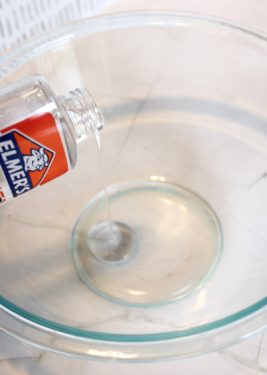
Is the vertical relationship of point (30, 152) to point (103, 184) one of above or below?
above

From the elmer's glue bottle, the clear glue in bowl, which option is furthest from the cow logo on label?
the clear glue in bowl

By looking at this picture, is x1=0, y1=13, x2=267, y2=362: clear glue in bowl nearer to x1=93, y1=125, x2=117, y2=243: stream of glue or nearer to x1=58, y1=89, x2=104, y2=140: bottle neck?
x1=93, y1=125, x2=117, y2=243: stream of glue

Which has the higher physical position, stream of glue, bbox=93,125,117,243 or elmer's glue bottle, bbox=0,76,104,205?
elmer's glue bottle, bbox=0,76,104,205

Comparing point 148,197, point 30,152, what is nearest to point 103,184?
point 148,197

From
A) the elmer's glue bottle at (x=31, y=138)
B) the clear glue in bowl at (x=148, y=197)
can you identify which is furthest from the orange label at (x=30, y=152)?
the clear glue in bowl at (x=148, y=197)

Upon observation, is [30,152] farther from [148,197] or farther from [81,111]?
[148,197]

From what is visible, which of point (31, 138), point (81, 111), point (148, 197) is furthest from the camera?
point (148, 197)

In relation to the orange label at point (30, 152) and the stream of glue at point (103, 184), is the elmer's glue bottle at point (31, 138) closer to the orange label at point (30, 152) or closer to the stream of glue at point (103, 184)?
the orange label at point (30, 152)

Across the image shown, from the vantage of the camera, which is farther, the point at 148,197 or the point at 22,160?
the point at 148,197
